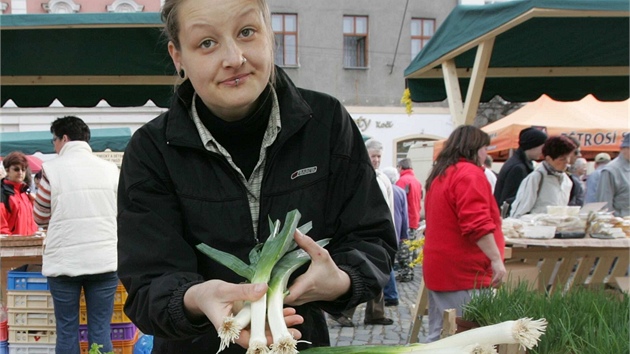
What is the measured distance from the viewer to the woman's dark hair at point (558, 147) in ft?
17.8

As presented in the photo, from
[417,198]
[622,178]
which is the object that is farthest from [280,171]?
[417,198]

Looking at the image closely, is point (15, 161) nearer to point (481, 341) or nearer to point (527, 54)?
point (527, 54)

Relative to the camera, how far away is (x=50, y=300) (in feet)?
15.3

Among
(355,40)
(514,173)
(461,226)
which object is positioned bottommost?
(461,226)

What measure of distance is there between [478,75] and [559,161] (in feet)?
4.66

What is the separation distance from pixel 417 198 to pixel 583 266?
14.8 feet

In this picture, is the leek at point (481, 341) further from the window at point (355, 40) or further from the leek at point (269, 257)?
the window at point (355, 40)

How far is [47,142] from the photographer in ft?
37.4

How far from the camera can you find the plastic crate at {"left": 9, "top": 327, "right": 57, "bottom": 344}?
4.59 meters

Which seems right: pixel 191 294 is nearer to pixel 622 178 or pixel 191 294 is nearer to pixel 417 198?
pixel 622 178

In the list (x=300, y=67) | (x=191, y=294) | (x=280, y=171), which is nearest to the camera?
(x=191, y=294)

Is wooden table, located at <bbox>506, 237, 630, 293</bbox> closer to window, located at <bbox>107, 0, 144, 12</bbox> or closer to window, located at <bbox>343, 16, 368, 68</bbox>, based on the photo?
window, located at <bbox>343, 16, 368, 68</bbox>

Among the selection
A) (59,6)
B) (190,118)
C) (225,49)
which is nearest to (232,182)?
(190,118)

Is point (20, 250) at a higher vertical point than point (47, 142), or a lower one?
lower
